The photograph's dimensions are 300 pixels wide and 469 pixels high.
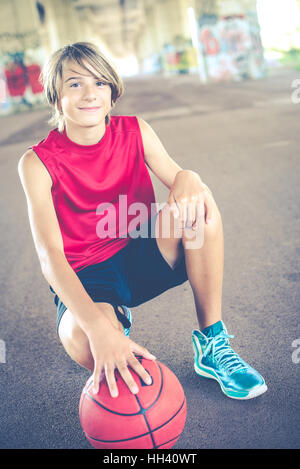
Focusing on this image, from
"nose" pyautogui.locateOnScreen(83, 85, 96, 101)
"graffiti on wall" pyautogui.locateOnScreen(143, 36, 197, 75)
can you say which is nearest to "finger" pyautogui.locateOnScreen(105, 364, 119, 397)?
→ "nose" pyautogui.locateOnScreen(83, 85, 96, 101)

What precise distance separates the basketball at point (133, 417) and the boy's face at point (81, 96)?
1.18 meters

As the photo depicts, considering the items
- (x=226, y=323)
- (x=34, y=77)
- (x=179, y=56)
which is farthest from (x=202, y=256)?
(x=179, y=56)

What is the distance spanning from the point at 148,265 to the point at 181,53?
142 feet

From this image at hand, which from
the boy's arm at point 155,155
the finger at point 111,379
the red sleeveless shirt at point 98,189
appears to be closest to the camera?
the finger at point 111,379

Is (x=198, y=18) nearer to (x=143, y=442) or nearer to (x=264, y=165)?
(x=264, y=165)

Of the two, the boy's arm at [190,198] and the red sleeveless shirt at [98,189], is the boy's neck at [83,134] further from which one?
the boy's arm at [190,198]

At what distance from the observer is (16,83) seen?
25.7 meters

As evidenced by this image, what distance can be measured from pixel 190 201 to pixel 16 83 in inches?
1020

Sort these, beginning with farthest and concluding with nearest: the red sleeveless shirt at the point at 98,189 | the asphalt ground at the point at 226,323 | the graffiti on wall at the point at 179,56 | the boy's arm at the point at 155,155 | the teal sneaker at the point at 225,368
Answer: the graffiti on wall at the point at 179,56
the boy's arm at the point at 155,155
the red sleeveless shirt at the point at 98,189
the teal sneaker at the point at 225,368
the asphalt ground at the point at 226,323

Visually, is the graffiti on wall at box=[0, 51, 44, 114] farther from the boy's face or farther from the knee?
the knee

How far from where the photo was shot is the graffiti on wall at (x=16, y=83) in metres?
25.6

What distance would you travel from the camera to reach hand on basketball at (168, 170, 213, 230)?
2.14m

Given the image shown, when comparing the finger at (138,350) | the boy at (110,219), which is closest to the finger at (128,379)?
the finger at (138,350)
